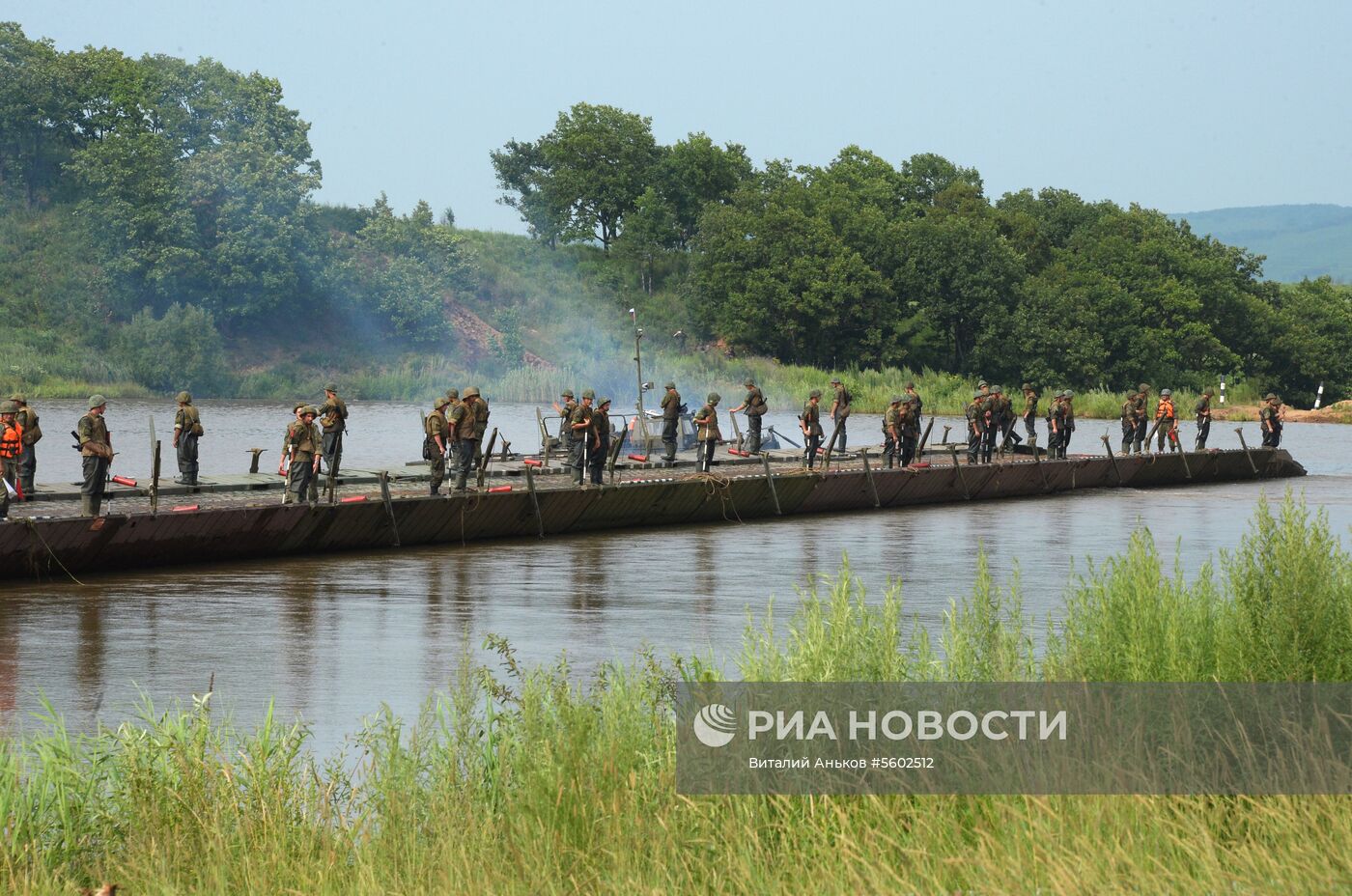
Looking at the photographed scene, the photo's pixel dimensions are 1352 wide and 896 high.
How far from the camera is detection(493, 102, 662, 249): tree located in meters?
113

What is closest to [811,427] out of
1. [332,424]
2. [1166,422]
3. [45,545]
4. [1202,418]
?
[332,424]

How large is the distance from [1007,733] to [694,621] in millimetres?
10766

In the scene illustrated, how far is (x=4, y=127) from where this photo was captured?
9194cm

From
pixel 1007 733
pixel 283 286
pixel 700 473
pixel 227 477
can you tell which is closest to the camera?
pixel 1007 733

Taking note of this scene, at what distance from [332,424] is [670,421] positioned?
11.5 meters

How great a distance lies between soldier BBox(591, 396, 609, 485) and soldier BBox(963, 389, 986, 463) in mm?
11441

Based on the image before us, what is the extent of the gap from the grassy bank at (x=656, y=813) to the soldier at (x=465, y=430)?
16.1 metres

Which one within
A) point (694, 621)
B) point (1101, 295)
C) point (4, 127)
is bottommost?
point (694, 621)

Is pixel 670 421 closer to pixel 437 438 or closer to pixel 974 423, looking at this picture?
pixel 974 423

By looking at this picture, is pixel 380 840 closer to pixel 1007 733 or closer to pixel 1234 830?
pixel 1007 733

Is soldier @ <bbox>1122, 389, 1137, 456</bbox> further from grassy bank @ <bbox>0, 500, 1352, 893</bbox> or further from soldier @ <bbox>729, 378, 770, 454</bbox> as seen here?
grassy bank @ <bbox>0, 500, 1352, 893</bbox>

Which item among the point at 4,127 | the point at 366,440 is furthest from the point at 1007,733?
the point at 4,127

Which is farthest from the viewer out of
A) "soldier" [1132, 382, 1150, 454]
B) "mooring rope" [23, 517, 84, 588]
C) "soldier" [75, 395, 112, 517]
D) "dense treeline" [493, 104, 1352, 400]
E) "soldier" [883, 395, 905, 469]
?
"dense treeline" [493, 104, 1352, 400]

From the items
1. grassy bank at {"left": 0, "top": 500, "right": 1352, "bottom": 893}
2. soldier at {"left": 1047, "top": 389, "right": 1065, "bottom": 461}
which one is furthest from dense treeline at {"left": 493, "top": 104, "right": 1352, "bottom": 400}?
grassy bank at {"left": 0, "top": 500, "right": 1352, "bottom": 893}
